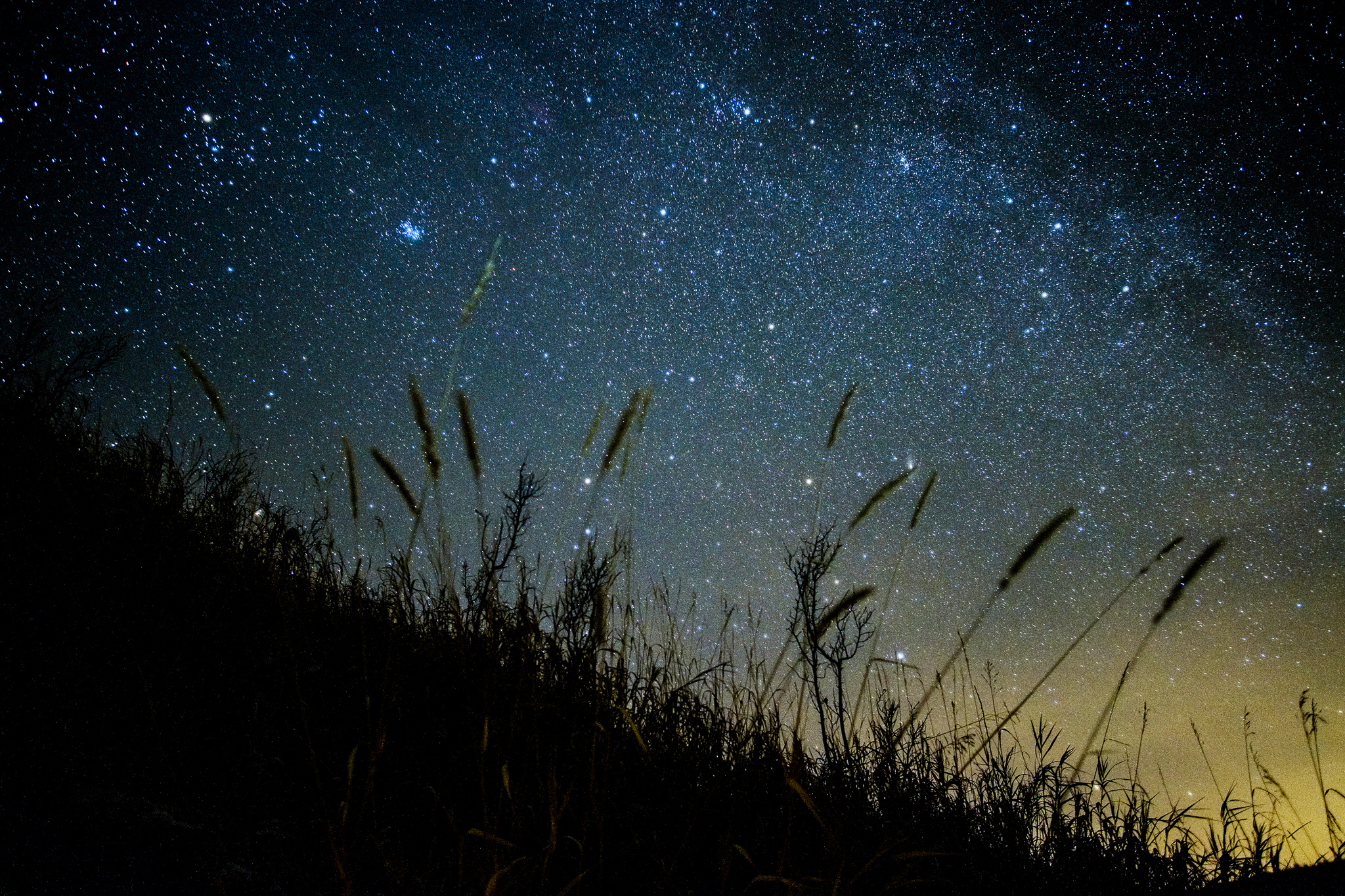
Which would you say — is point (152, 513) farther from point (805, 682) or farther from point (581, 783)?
point (805, 682)

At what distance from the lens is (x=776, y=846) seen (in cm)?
156

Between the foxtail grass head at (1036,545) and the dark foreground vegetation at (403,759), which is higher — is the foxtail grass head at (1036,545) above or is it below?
above

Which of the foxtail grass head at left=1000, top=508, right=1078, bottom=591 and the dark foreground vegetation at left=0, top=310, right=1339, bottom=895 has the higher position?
the foxtail grass head at left=1000, top=508, right=1078, bottom=591

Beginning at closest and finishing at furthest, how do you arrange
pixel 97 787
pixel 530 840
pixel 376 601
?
pixel 97 787, pixel 530 840, pixel 376 601

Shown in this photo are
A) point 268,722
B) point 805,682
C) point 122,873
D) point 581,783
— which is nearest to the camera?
point 122,873

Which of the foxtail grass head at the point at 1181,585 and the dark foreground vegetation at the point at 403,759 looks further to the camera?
the foxtail grass head at the point at 1181,585

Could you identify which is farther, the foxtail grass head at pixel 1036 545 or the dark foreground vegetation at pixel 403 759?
the foxtail grass head at pixel 1036 545

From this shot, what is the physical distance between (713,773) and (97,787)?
1.50m

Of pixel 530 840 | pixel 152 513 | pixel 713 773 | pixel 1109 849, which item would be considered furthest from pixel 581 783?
pixel 152 513

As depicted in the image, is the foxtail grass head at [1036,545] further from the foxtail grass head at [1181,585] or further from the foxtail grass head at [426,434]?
the foxtail grass head at [426,434]

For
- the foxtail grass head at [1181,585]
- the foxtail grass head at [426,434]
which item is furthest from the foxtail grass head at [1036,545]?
the foxtail grass head at [426,434]

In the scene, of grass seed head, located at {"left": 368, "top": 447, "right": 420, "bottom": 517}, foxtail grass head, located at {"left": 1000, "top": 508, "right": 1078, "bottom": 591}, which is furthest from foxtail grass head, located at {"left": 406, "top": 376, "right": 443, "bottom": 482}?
foxtail grass head, located at {"left": 1000, "top": 508, "right": 1078, "bottom": 591}

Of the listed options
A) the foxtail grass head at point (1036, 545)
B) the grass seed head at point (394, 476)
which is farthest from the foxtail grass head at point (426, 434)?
the foxtail grass head at point (1036, 545)

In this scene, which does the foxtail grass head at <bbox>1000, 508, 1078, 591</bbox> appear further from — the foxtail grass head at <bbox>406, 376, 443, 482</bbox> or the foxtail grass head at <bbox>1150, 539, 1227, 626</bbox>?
the foxtail grass head at <bbox>406, 376, 443, 482</bbox>
